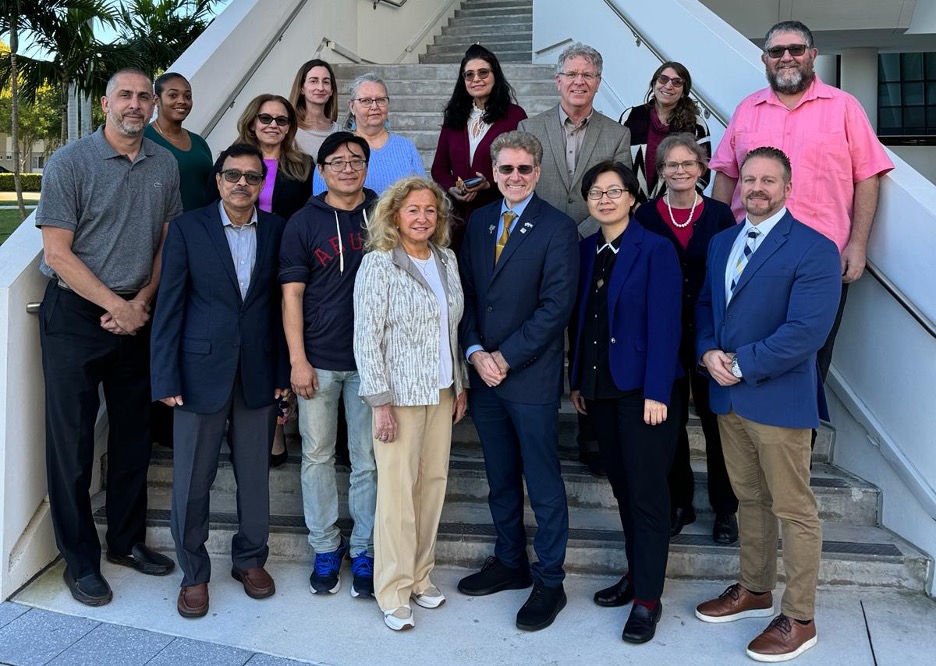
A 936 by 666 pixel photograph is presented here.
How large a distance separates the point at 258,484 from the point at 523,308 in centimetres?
137

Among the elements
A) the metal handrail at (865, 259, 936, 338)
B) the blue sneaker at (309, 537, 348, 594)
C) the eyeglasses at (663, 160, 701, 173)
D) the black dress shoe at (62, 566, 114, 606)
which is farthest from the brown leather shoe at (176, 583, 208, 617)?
the metal handrail at (865, 259, 936, 338)

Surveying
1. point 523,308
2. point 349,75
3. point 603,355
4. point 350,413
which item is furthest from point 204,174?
point 349,75

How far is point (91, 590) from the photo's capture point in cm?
359

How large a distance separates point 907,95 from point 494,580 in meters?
13.9

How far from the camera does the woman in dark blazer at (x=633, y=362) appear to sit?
3.20 metres

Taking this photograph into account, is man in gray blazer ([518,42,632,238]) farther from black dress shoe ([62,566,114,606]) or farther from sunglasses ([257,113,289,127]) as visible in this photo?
black dress shoe ([62,566,114,606])

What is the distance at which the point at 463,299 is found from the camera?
11.5 feet

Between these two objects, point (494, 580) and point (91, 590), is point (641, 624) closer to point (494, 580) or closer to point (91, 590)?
point (494, 580)

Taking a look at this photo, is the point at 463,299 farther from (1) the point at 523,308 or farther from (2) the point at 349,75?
(2) the point at 349,75

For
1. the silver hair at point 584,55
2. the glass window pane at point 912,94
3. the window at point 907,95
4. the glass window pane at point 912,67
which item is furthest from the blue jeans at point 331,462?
the glass window pane at point 912,67

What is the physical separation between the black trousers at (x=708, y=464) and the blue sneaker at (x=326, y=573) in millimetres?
1500

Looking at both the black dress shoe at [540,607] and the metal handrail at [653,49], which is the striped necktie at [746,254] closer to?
the black dress shoe at [540,607]

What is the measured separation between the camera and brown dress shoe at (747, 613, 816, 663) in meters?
3.13

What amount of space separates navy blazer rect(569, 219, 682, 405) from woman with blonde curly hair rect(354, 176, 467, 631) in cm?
65
